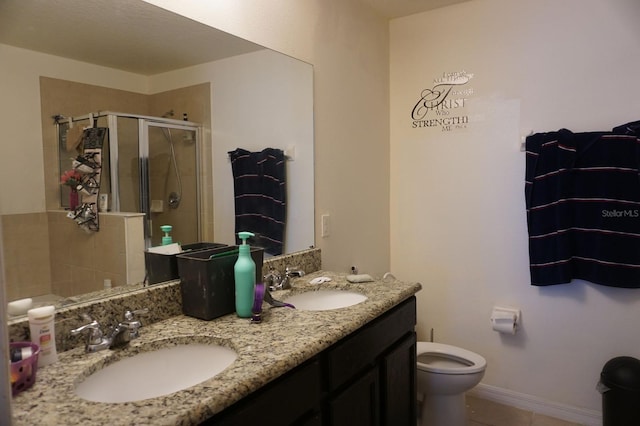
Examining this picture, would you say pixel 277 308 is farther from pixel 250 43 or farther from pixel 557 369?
pixel 557 369

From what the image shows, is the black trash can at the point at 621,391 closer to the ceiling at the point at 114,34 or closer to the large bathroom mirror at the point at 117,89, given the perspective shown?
the large bathroom mirror at the point at 117,89

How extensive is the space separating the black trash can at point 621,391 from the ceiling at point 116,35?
237cm

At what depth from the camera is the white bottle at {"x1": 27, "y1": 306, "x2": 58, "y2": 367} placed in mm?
1029

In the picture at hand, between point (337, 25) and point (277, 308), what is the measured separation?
1.61 meters

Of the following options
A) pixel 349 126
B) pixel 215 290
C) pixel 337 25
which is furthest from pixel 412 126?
pixel 215 290

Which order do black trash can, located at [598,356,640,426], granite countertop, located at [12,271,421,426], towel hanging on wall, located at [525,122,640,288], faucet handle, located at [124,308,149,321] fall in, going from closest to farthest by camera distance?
granite countertop, located at [12,271,421,426]
faucet handle, located at [124,308,149,321]
black trash can, located at [598,356,640,426]
towel hanging on wall, located at [525,122,640,288]

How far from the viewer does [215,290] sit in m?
1.38

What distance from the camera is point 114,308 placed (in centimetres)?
126

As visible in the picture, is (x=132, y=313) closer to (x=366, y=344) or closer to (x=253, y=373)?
(x=253, y=373)

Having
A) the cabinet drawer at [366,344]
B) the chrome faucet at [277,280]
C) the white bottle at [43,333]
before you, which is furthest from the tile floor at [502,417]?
the white bottle at [43,333]

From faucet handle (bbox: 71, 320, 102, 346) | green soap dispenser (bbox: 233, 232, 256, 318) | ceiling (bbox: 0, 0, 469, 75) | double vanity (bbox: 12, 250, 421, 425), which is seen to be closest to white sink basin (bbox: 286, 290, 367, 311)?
double vanity (bbox: 12, 250, 421, 425)

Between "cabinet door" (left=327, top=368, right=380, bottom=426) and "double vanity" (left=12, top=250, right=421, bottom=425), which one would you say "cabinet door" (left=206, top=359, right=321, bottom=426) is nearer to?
"double vanity" (left=12, top=250, right=421, bottom=425)

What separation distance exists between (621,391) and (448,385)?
84cm

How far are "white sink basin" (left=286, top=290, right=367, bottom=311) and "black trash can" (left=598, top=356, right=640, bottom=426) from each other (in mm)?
1427
